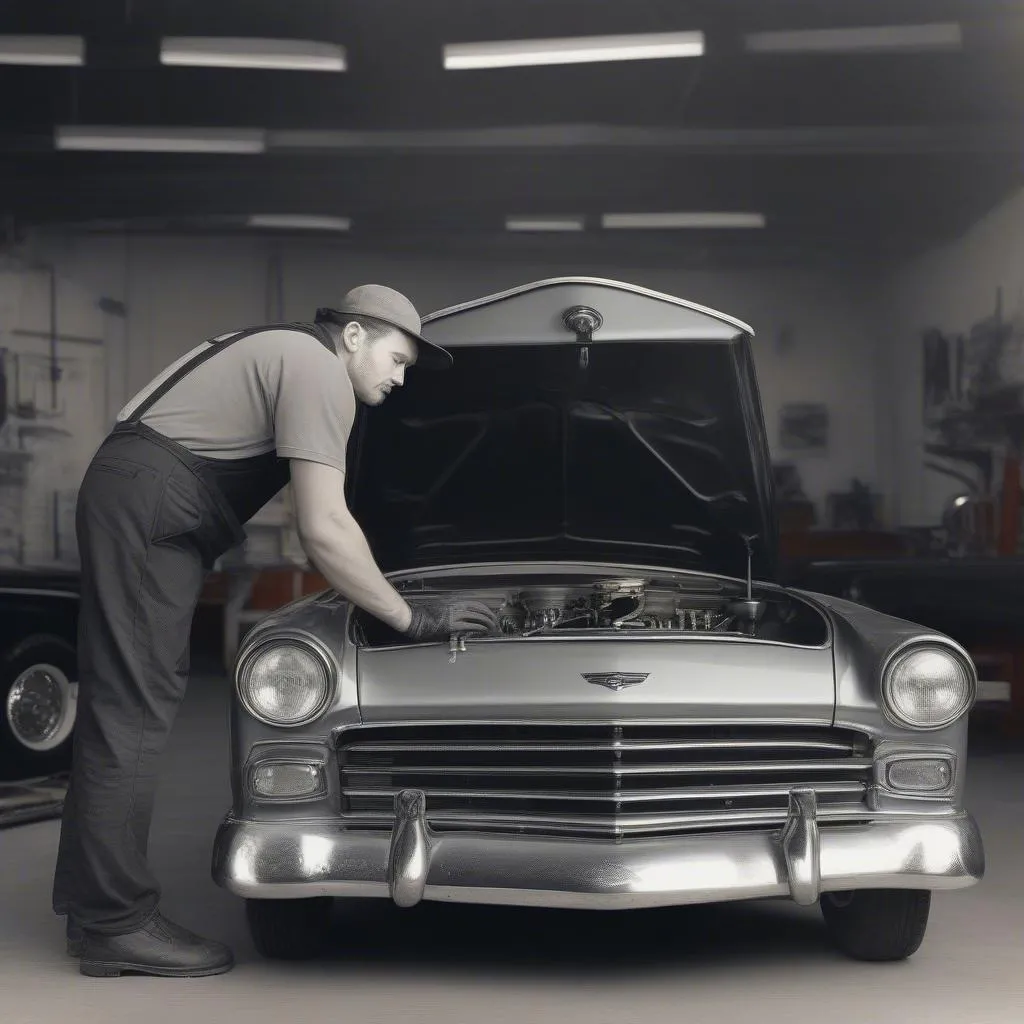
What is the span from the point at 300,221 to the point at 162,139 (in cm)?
118

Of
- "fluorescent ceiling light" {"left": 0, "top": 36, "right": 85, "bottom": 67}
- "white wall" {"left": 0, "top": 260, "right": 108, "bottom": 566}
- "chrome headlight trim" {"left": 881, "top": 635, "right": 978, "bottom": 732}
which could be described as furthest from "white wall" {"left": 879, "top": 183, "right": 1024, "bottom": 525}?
"chrome headlight trim" {"left": 881, "top": 635, "right": 978, "bottom": 732}

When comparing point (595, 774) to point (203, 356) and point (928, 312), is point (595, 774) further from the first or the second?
point (928, 312)

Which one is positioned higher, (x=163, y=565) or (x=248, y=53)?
(x=248, y=53)

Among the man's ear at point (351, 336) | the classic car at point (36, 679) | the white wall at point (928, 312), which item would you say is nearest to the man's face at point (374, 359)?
the man's ear at point (351, 336)

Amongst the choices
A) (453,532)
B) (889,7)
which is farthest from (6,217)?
(453,532)

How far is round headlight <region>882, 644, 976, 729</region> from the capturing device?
3.04 meters

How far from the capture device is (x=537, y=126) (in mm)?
10695

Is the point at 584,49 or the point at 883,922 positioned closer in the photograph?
the point at 883,922

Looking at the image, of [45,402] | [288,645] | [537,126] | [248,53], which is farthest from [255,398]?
[45,402]

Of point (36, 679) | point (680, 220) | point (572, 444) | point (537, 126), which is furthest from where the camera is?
point (680, 220)

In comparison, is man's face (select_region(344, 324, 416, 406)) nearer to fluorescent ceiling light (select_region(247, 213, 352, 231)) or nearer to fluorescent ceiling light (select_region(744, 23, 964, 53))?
fluorescent ceiling light (select_region(744, 23, 964, 53))

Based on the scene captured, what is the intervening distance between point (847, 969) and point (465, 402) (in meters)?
1.68

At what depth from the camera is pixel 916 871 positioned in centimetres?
294

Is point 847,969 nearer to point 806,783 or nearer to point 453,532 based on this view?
point 806,783
